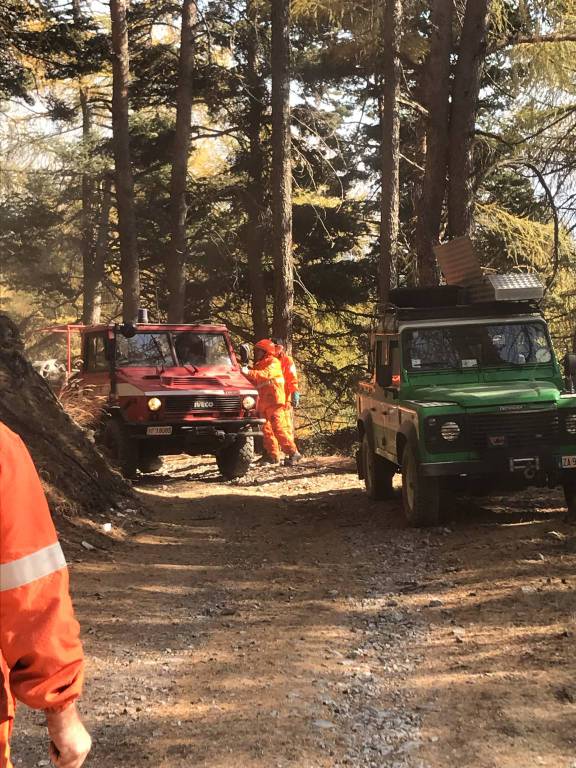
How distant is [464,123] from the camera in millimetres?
14711

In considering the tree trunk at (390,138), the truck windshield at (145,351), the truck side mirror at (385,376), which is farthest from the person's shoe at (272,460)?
the truck side mirror at (385,376)

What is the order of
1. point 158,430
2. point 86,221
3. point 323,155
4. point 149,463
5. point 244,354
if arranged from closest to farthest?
point 158,430
point 244,354
point 149,463
point 323,155
point 86,221

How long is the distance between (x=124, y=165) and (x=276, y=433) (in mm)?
7916

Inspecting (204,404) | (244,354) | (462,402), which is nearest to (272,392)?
(244,354)

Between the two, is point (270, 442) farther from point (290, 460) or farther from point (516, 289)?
point (516, 289)

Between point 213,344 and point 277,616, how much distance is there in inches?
329

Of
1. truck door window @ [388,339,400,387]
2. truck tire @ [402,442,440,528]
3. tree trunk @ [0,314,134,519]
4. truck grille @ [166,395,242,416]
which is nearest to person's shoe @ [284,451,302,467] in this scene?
truck grille @ [166,395,242,416]

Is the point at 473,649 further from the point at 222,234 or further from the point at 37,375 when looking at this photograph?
the point at 222,234

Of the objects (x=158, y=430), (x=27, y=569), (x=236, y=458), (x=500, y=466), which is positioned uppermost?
(x=27, y=569)

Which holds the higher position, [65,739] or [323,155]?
[323,155]

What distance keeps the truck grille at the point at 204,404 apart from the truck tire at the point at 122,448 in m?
0.72

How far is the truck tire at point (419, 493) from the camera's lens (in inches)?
339

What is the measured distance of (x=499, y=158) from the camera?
15.5 m

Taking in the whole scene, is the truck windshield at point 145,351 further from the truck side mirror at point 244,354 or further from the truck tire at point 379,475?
the truck tire at point 379,475
